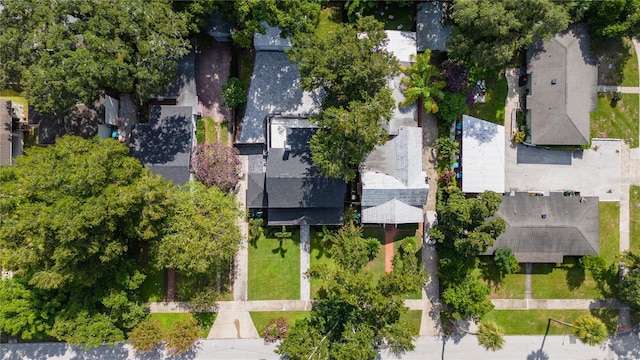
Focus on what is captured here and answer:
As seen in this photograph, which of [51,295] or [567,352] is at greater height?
[51,295]

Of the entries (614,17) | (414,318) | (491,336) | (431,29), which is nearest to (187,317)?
(414,318)

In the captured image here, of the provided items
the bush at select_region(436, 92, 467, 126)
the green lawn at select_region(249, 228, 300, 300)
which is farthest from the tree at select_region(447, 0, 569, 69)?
Answer: the green lawn at select_region(249, 228, 300, 300)

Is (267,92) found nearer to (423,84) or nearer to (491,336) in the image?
(423,84)

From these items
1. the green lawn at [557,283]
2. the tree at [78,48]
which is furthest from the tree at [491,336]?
the tree at [78,48]

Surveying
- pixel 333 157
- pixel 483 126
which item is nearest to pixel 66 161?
pixel 333 157

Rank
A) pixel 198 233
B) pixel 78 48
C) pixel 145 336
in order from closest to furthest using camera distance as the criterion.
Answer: pixel 78 48 → pixel 198 233 → pixel 145 336

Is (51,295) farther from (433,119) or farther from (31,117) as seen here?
(433,119)
